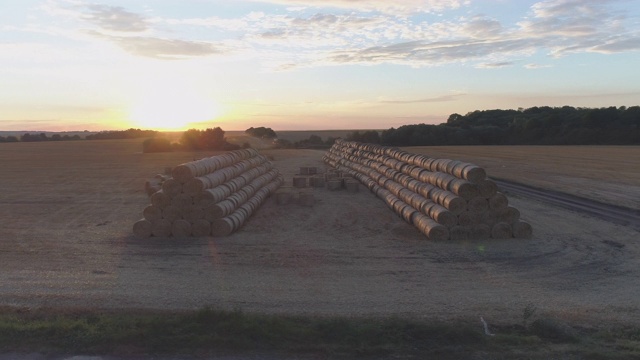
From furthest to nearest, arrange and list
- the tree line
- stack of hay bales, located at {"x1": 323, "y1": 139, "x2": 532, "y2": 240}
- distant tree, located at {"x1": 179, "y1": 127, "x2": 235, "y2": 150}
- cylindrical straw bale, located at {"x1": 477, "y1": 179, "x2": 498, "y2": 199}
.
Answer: the tree line < distant tree, located at {"x1": 179, "y1": 127, "x2": 235, "y2": 150} < cylindrical straw bale, located at {"x1": 477, "y1": 179, "x2": 498, "y2": 199} < stack of hay bales, located at {"x1": 323, "y1": 139, "x2": 532, "y2": 240}

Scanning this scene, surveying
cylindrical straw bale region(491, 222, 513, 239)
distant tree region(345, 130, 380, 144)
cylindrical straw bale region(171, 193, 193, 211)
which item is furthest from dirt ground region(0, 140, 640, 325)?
distant tree region(345, 130, 380, 144)

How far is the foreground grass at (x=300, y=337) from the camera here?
7539 millimetres

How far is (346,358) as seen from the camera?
7.36 m

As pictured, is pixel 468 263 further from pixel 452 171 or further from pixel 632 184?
pixel 632 184

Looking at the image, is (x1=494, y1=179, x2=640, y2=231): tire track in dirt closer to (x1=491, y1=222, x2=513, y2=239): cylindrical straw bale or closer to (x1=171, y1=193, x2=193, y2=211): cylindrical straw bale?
(x1=491, y1=222, x2=513, y2=239): cylindrical straw bale

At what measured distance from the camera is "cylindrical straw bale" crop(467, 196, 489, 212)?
Result: 602 inches

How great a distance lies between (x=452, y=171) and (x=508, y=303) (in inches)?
291

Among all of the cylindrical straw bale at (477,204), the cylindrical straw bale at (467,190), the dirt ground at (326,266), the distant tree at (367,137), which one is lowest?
the dirt ground at (326,266)

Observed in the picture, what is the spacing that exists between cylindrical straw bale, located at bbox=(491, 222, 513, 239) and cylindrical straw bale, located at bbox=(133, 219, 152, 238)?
8624 mm

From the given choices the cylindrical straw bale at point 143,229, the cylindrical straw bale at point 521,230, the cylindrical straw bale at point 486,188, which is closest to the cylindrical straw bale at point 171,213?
the cylindrical straw bale at point 143,229

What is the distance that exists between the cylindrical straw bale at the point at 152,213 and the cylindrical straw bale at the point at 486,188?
815 centimetres

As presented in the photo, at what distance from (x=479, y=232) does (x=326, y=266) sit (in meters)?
4.75

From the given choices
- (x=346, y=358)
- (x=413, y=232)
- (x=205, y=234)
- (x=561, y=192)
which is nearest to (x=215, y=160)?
(x=205, y=234)

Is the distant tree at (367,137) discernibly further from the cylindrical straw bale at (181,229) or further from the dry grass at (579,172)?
the cylindrical straw bale at (181,229)
